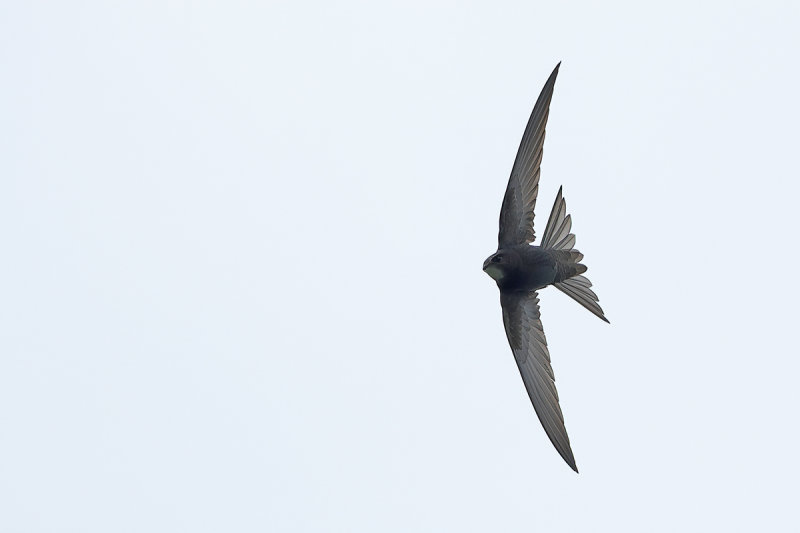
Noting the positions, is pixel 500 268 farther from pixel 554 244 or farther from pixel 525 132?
pixel 525 132

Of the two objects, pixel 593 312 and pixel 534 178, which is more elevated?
pixel 534 178

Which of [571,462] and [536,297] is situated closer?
[571,462]

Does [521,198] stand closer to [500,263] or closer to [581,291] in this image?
[500,263]

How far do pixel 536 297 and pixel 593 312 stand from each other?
757 mm

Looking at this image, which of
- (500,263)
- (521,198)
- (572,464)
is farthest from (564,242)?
(572,464)

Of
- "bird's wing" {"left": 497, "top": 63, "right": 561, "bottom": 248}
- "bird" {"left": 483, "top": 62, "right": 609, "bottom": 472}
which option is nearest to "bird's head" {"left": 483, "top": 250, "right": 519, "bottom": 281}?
"bird" {"left": 483, "top": 62, "right": 609, "bottom": 472}

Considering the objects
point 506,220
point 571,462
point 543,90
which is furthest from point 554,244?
point 571,462

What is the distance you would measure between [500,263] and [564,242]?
0.84m

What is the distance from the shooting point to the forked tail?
455 inches

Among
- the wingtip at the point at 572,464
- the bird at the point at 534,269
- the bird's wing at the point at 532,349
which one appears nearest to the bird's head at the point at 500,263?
the bird at the point at 534,269

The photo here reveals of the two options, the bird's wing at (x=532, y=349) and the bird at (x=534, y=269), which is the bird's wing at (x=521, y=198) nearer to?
the bird at (x=534, y=269)

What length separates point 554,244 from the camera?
11.6 m

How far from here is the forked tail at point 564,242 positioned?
37.9 ft

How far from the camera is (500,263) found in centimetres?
1138
